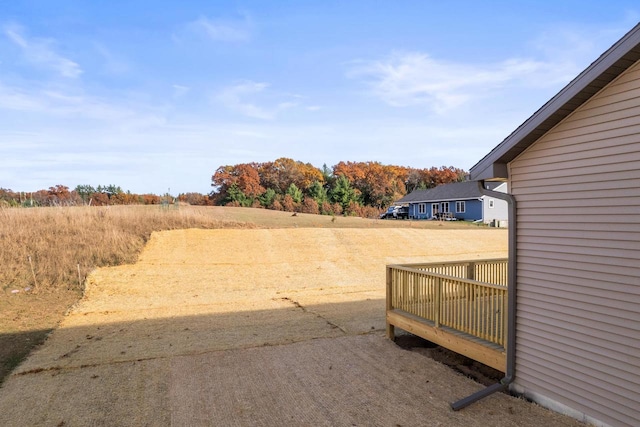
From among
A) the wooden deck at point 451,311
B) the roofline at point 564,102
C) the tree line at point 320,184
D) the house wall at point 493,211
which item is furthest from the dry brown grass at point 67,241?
the tree line at point 320,184

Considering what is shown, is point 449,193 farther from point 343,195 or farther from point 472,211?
point 343,195

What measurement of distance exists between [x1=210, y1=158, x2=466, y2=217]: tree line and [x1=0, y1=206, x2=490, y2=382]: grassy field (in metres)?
27.0

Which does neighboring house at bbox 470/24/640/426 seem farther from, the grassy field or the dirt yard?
the grassy field

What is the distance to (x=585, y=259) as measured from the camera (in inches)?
137

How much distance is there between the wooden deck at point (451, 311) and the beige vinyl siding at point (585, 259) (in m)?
0.36

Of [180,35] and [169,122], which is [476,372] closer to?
[180,35]

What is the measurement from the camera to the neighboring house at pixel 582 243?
3.13 metres

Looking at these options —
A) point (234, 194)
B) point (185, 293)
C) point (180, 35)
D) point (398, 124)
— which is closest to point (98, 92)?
point (180, 35)

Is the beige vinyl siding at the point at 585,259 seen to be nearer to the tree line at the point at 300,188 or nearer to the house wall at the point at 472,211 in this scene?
the house wall at the point at 472,211

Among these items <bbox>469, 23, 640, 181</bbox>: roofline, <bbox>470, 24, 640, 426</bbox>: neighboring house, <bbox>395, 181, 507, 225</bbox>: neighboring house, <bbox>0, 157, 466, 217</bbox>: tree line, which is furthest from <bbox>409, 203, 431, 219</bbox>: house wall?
<bbox>470, 24, 640, 426</bbox>: neighboring house

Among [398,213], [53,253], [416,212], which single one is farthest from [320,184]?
[53,253]

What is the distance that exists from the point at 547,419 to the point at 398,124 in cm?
1961

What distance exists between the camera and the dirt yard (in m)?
3.73

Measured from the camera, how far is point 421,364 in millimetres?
5051
